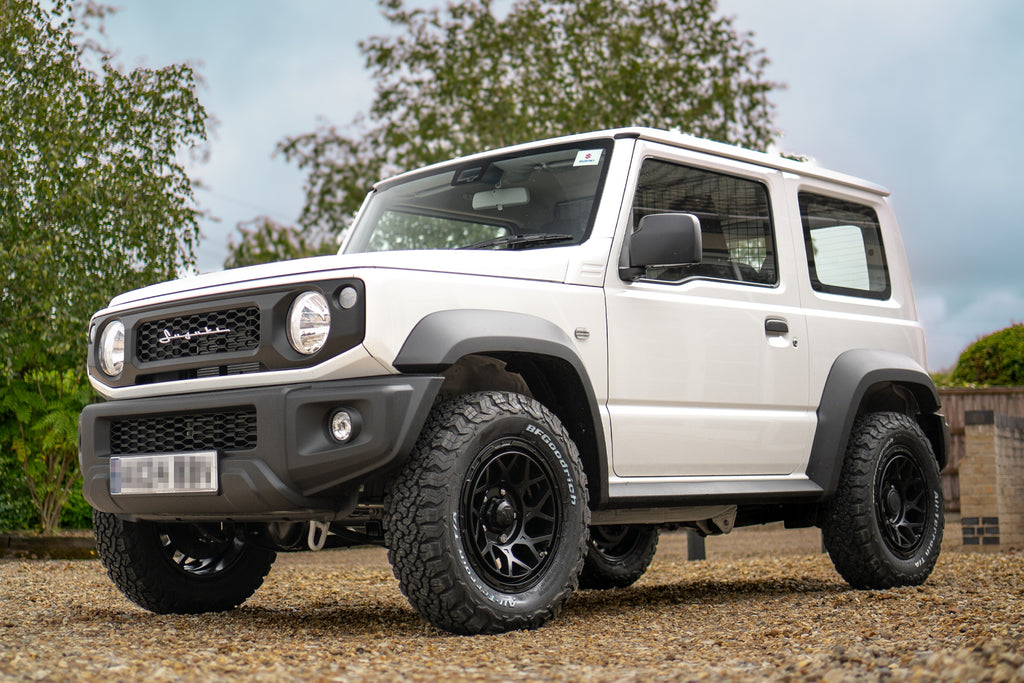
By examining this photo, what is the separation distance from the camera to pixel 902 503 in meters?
6.26

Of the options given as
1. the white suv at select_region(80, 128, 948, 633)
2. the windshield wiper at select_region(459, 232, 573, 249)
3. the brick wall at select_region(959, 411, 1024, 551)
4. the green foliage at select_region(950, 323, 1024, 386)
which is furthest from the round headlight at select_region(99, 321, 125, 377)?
the green foliage at select_region(950, 323, 1024, 386)

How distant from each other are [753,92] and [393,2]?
660 cm

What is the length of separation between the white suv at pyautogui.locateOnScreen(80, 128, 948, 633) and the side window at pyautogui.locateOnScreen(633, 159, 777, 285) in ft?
0.05

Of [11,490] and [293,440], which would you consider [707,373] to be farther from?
[11,490]

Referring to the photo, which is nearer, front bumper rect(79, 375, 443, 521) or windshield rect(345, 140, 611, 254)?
front bumper rect(79, 375, 443, 521)

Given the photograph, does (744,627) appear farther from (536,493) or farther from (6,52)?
(6,52)

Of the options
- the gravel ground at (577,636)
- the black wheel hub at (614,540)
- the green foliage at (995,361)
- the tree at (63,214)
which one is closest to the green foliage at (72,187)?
the tree at (63,214)

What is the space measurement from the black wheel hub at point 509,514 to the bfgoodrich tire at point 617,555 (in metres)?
2.17

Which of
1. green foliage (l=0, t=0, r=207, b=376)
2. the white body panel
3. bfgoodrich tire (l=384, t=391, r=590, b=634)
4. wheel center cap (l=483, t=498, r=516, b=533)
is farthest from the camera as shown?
green foliage (l=0, t=0, r=207, b=376)

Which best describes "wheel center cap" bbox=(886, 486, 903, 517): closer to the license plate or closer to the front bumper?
the front bumper

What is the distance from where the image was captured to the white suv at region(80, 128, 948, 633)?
409 cm

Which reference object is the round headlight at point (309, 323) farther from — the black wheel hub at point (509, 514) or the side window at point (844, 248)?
the side window at point (844, 248)

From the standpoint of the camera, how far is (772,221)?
5.86m

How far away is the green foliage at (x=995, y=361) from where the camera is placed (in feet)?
49.2
